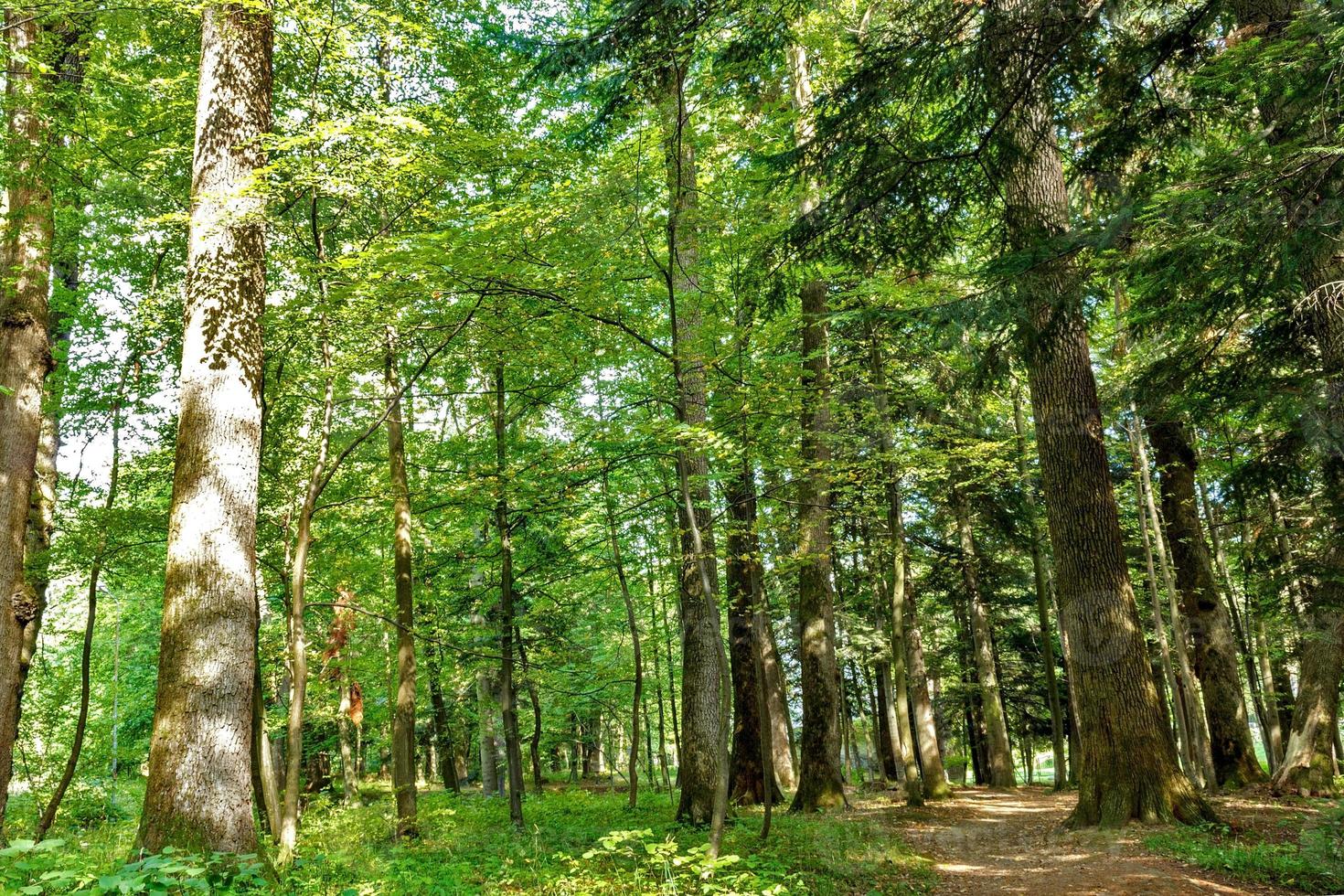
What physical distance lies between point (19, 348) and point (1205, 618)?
16462 millimetres

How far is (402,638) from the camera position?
32.9 feet

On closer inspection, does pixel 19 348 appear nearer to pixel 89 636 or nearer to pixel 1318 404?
pixel 89 636

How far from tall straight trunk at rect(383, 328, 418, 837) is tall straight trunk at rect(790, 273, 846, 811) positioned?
17.8 feet

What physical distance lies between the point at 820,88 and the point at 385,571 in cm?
1204

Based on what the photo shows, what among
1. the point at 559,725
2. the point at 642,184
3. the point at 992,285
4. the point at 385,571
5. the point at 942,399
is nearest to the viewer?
the point at 992,285

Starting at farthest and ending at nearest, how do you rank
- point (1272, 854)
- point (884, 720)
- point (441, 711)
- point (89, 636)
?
point (884, 720) → point (441, 711) → point (89, 636) → point (1272, 854)

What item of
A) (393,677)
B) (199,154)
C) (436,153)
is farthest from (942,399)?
(393,677)

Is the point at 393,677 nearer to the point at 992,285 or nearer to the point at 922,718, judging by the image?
the point at 922,718

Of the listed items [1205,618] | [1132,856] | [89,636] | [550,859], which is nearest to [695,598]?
[550,859]

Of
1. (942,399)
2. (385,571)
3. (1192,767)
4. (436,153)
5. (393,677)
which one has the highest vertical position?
(436,153)

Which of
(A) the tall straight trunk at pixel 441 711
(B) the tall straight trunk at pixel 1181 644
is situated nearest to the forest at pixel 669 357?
(B) the tall straight trunk at pixel 1181 644

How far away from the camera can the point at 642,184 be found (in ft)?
22.6

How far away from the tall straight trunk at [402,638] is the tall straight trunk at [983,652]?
10.6m

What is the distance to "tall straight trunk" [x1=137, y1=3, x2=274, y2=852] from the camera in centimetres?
485
